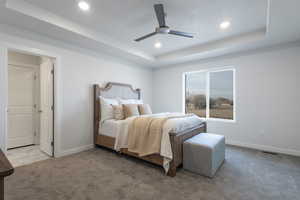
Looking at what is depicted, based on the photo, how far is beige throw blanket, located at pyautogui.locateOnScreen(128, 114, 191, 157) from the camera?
2.51 meters

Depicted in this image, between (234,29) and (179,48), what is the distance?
4.79 ft

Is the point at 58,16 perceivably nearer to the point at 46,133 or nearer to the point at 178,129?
the point at 46,133

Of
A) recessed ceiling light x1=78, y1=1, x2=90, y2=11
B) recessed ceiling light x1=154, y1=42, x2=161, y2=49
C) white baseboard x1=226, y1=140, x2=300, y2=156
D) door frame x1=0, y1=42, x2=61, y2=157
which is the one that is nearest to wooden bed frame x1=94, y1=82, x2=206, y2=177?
door frame x1=0, y1=42, x2=61, y2=157

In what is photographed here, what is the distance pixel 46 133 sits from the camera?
3377 mm

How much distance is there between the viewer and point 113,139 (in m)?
3.26

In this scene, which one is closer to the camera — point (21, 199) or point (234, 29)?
point (21, 199)

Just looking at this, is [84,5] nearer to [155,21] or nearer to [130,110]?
[155,21]

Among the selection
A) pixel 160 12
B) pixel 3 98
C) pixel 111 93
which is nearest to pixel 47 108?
pixel 3 98

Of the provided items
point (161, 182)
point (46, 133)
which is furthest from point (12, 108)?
point (161, 182)

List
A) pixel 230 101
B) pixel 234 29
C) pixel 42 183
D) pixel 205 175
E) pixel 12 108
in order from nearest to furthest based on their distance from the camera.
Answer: pixel 42 183 < pixel 205 175 < pixel 234 29 < pixel 12 108 < pixel 230 101

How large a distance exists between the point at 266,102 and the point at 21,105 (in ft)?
20.2

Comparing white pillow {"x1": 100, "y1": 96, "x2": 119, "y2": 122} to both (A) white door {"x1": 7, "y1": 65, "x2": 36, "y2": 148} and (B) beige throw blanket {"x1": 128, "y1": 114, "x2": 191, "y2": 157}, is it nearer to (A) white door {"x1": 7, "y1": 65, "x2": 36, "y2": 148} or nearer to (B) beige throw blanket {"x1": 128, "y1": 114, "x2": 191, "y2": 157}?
(B) beige throw blanket {"x1": 128, "y1": 114, "x2": 191, "y2": 157}

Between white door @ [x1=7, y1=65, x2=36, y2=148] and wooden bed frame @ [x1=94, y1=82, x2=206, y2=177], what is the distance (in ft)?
6.10

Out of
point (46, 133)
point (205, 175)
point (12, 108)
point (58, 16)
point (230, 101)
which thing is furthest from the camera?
point (230, 101)
